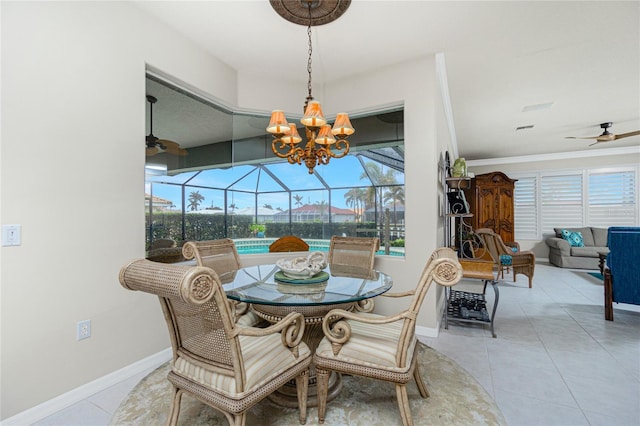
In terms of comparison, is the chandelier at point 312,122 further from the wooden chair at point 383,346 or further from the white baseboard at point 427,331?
the white baseboard at point 427,331

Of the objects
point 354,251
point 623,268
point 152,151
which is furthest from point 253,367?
point 623,268

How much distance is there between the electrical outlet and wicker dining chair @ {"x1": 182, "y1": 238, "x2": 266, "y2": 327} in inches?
29.5

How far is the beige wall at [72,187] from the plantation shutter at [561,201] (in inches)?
328

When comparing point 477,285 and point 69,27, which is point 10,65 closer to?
point 69,27

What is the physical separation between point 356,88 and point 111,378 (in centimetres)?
354

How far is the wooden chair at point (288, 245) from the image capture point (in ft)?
12.0

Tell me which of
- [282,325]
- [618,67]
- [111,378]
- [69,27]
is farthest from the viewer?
[618,67]

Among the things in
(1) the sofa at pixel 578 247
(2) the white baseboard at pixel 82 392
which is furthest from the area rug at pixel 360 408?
(1) the sofa at pixel 578 247

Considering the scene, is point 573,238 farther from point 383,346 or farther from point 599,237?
point 383,346

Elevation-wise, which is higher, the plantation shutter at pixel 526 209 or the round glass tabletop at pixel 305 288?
the plantation shutter at pixel 526 209

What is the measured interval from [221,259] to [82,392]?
1.24 metres

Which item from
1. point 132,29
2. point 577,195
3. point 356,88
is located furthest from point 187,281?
point 577,195

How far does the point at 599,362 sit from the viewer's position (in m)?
2.35

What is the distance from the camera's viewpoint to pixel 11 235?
1667 millimetres
